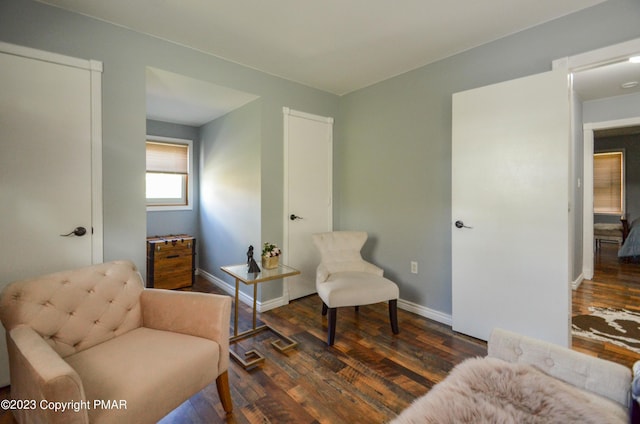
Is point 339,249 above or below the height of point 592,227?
below

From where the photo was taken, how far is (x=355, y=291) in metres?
2.41

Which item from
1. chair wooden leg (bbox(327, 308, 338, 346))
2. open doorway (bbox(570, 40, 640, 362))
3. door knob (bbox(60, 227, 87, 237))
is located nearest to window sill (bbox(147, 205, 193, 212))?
door knob (bbox(60, 227, 87, 237))

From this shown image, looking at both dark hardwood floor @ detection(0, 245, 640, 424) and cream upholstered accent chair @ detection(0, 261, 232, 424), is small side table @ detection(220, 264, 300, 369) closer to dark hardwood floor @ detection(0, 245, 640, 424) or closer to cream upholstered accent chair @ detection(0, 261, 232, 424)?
dark hardwood floor @ detection(0, 245, 640, 424)

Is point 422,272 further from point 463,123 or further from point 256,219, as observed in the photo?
point 256,219

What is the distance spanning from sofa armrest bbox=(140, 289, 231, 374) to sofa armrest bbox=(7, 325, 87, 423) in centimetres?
53

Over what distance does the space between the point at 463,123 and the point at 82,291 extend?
114 inches

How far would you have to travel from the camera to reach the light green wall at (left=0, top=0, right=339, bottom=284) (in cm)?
197

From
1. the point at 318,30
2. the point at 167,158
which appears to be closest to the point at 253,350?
the point at 318,30

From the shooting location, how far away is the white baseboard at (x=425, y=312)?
2783 millimetres

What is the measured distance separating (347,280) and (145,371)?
5.42 ft

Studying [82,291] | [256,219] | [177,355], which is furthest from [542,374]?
[256,219]

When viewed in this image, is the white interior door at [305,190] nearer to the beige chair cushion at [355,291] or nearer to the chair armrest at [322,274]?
the chair armrest at [322,274]

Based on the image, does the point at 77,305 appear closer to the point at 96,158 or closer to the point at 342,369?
the point at 96,158

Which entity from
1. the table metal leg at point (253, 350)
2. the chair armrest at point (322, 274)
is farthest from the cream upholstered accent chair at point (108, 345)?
the chair armrest at point (322, 274)
